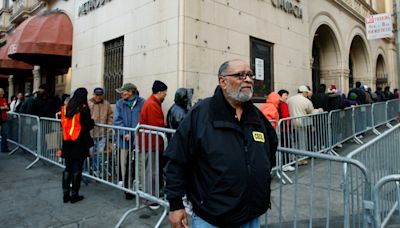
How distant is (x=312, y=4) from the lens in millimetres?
10648

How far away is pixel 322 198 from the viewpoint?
15.3ft


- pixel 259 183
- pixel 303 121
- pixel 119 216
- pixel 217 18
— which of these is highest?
pixel 217 18

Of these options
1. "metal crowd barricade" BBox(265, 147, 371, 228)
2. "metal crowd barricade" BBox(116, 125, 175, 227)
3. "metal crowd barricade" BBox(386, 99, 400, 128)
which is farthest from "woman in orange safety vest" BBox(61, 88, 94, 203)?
"metal crowd barricade" BBox(386, 99, 400, 128)

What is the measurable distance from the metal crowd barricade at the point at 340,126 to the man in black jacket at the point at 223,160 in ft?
18.1

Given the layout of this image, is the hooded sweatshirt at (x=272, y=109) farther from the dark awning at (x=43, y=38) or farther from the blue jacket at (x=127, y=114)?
the dark awning at (x=43, y=38)

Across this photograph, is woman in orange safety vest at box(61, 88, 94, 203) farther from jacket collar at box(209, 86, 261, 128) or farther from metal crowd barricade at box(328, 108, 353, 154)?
metal crowd barricade at box(328, 108, 353, 154)

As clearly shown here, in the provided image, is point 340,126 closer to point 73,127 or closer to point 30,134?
point 73,127

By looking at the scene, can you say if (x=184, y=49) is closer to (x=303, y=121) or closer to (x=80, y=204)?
(x=303, y=121)

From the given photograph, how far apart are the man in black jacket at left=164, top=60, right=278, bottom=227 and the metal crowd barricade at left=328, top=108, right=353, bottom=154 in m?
5.51

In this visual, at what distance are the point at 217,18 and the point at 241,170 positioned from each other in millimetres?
5284

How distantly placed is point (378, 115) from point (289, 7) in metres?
5.36

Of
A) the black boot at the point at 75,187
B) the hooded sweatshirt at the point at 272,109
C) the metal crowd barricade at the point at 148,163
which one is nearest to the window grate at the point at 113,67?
the black boot at the point at 75,187

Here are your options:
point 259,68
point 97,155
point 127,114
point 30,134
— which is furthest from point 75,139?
point 259,68

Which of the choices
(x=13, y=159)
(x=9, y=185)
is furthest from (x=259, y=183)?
(x=13, y=159)
